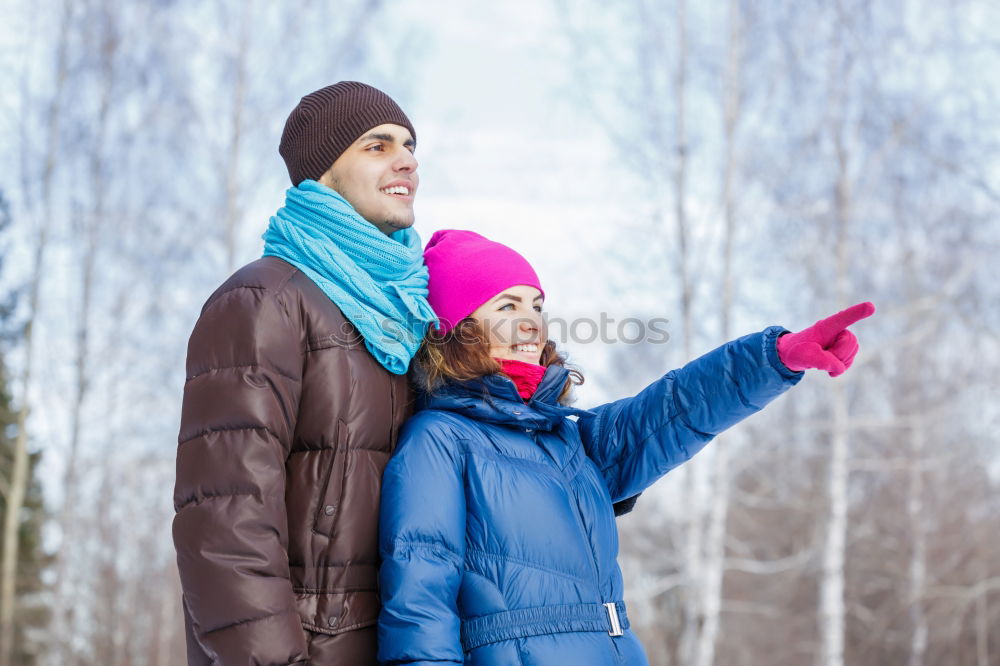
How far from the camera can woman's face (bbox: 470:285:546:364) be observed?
244cm

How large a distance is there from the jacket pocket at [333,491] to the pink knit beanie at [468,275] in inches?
20.8

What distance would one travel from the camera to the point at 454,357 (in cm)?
236

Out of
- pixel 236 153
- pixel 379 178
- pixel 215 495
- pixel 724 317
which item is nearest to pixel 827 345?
pixel 379 178

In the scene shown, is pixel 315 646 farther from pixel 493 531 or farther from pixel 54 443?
pixel 54 443

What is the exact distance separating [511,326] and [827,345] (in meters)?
0.83

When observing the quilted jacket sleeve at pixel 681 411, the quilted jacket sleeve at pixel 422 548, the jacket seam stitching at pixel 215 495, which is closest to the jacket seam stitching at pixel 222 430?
the jacket seam stitching at pixel 215 495

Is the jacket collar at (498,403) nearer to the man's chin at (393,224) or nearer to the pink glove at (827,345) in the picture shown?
the man's chin at (393,224)

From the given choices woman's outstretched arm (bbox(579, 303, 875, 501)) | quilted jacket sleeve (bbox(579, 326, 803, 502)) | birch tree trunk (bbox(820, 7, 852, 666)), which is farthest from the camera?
birch tree trunk (bbox(820, 7, 852, 666))

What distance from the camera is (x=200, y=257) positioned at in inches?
349

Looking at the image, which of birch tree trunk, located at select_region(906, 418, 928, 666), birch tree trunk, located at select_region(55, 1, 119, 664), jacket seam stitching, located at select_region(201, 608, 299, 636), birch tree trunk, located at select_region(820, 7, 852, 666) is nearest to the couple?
jacket seam stitching, located at select_region(201, 608, 299, 636)

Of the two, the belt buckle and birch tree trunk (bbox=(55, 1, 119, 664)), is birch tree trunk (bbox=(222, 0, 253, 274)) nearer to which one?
birch tree trunk (bbox=(55, 1, 119, 664))

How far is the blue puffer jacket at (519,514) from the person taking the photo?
1.97 metres

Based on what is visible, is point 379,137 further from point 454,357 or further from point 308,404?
point 308,404

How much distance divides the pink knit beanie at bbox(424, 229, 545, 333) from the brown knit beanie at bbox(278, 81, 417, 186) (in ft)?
1.34
